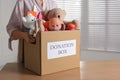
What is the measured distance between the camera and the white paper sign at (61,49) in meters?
0.96

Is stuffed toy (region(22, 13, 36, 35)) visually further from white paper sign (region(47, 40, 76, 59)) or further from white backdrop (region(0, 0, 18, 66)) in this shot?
white backdrop (region(0, 0, 18, 66))

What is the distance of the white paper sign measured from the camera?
3.15 ft

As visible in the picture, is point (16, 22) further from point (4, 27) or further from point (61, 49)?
point (4, 27)

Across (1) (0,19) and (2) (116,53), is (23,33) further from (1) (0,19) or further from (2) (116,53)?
(2) (116,53)

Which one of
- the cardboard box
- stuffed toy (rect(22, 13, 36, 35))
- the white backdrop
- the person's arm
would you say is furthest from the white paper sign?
the white backdrop

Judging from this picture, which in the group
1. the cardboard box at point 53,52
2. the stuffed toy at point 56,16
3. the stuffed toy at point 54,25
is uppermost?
the stuffed toy at point 56,16

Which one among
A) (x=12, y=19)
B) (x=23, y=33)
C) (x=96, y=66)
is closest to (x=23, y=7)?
(x=12, y=19)

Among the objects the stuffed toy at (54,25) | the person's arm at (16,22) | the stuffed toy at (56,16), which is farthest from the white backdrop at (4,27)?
the stuffed toy at (54,25)

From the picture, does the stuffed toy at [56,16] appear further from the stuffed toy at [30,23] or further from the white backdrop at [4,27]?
the white backdrop at [4,27]

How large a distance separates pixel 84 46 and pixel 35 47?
2134mm

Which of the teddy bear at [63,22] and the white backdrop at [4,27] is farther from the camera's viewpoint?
the white backdrop at [4,27]

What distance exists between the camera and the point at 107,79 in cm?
96

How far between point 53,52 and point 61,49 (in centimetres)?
5

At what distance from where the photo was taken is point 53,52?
974 millimetres
